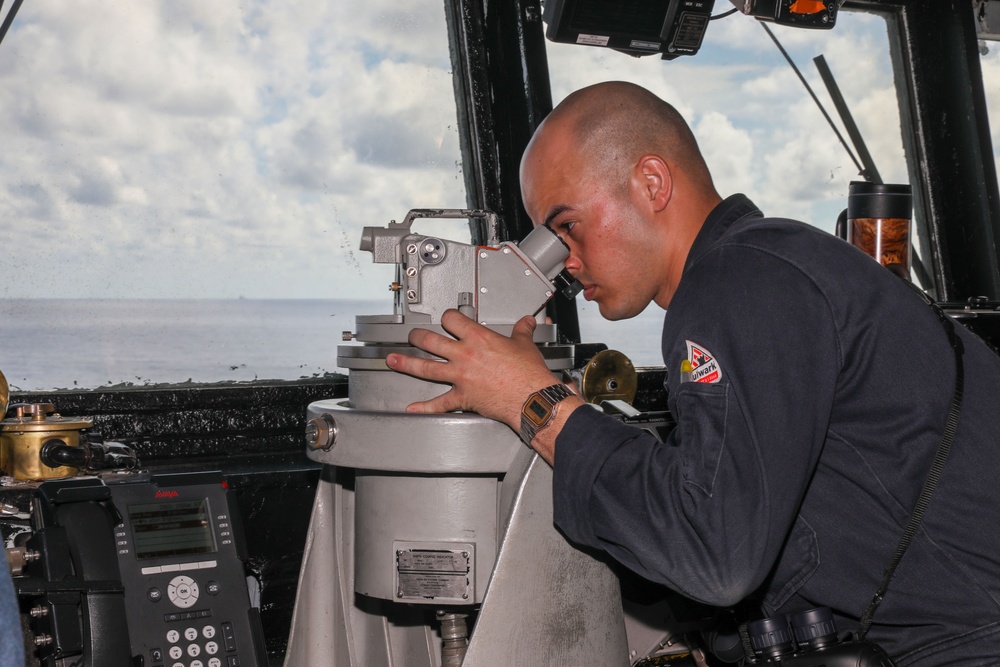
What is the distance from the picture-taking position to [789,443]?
3.79 feet

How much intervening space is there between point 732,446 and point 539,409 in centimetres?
28

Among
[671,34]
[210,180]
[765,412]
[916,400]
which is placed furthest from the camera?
[671,34]

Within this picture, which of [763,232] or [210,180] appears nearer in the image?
[763,232]

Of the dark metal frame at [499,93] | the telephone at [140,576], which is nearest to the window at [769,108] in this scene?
the dark metal frame at [499,93]

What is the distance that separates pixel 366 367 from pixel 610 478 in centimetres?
42

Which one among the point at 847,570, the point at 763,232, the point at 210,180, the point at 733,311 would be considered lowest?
the point at 847,570

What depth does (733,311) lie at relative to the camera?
1.18 metres

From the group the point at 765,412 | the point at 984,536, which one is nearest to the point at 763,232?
the point at 765,412

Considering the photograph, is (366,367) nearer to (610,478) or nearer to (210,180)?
(610,478)

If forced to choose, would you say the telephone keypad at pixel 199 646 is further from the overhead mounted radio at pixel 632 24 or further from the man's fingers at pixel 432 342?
the overhead mounted radio at pixel 632 24

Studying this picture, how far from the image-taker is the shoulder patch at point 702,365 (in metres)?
1.17

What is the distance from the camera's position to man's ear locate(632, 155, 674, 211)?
4.91 ft

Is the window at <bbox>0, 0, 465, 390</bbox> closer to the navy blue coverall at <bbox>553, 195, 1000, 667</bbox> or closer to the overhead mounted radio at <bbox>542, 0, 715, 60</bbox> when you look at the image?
the overhead mounted radio at <bbox>542, 0, 715, 60</bbox>

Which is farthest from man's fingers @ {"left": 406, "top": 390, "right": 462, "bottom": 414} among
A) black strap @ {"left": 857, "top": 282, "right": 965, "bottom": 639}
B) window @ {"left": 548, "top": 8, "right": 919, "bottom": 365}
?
window @ {"left": 548, "top": 8, "right": 919, "bottom": 365}
